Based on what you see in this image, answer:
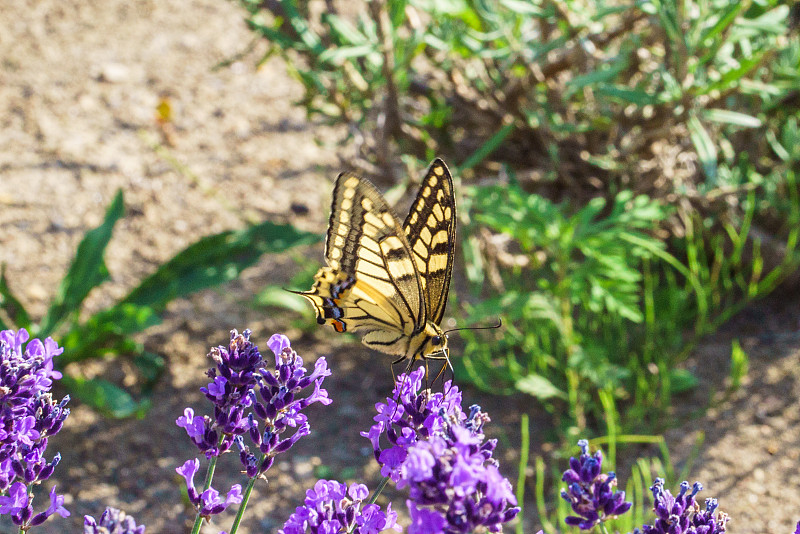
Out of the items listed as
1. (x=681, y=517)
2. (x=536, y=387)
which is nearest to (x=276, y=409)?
(x=681, y=517)

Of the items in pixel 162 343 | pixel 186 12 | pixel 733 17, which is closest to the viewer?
pixel 733 17

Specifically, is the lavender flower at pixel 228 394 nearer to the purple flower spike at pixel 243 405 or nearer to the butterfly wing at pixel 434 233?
the purple flower spike at pixel 243 405

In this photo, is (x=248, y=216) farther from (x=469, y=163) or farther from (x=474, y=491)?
(x=474, y=491)

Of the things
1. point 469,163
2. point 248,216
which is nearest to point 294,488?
point 469,163

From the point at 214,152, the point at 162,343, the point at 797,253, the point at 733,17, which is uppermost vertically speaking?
the point at 214,152

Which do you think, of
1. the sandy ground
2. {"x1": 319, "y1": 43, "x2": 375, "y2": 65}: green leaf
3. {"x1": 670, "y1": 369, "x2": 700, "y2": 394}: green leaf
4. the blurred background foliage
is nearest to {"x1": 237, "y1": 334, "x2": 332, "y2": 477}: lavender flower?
the blurred background foliage

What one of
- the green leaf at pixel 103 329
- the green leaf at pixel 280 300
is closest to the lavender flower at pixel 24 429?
the green leaf at pixel 103 329
